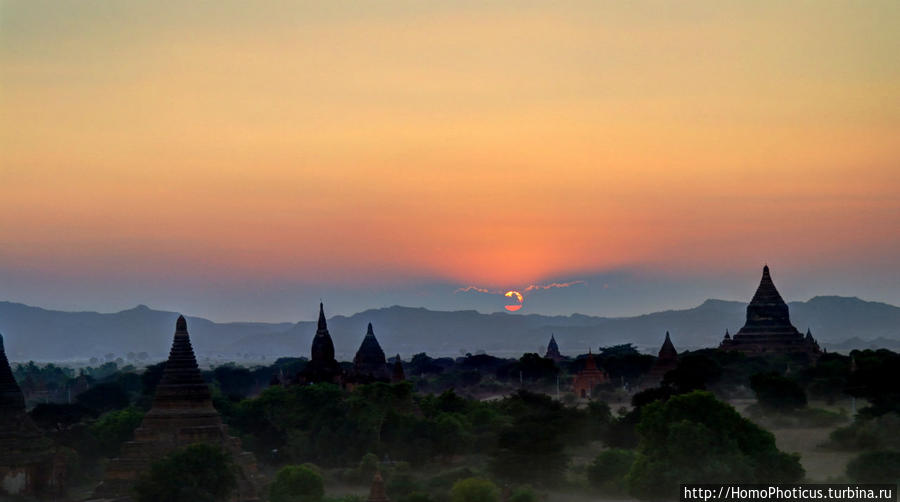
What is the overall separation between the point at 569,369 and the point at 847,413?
288ft

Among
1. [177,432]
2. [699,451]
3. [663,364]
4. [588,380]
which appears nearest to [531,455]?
[699,451]

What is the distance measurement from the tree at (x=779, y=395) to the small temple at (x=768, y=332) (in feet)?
A: 128

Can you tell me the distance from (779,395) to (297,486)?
1678 inches

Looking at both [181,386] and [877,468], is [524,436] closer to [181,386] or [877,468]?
[877,468]

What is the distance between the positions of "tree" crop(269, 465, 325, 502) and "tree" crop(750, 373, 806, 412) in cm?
4056

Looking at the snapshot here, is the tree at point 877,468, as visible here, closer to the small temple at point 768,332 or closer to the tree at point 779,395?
the tree at point 779,395

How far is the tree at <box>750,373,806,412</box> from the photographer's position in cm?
9419

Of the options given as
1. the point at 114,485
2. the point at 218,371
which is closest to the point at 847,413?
the point at 114,485

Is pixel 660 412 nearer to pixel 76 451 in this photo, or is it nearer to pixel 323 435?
pixel 323 435

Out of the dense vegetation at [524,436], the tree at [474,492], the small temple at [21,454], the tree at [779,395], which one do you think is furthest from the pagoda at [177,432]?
the tree at [779,395]

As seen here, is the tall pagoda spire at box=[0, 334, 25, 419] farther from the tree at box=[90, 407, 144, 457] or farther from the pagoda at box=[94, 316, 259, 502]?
the tree at box=[90, 407, 144, 457]

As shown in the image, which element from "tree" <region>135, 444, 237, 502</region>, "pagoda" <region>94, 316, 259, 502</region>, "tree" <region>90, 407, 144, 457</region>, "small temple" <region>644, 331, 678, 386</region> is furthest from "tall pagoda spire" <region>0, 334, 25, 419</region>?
"small temple" <region>644, 331, 678, 386</region>

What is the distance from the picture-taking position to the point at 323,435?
85.7 m

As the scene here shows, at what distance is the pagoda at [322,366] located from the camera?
10856 cm
